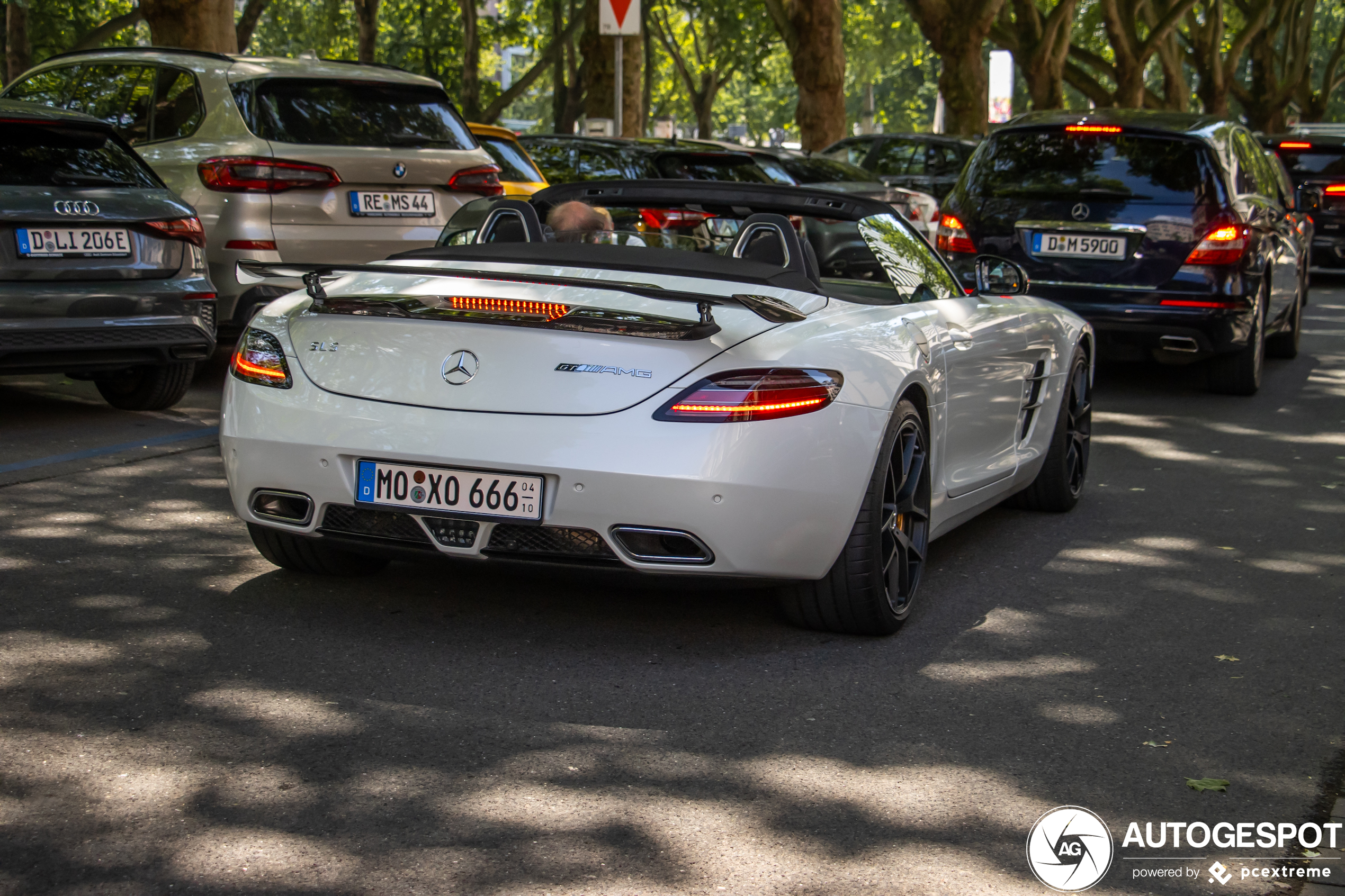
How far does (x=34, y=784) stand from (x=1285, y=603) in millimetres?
4008

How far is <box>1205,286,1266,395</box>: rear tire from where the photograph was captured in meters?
10.4

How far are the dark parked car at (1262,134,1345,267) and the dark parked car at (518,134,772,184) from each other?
844 centimetres

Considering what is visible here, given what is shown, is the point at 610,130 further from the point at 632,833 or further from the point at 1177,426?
the point at 632,833

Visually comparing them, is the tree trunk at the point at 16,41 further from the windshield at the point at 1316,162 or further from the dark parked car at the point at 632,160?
the windshield at the point at 1316,162

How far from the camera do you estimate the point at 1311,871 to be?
10.7 feet

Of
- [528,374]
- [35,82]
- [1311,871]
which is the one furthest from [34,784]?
[35,82]

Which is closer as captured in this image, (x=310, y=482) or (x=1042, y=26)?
(x=310, y=482)

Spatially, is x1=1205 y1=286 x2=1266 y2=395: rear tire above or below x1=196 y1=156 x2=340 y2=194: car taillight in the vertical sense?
below

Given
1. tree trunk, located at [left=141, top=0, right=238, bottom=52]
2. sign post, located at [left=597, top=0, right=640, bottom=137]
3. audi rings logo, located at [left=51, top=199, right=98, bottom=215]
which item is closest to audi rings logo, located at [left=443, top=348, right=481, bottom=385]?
audi rings logo, located at [left=51, top=199, right=98, bottom=215]

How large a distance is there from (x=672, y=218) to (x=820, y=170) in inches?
460

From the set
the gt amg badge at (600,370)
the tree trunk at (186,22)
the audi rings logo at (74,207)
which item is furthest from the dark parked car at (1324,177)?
the gt amg badge at (600,370)

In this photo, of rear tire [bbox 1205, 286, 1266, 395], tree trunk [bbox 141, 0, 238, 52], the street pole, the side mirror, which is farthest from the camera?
the street pole

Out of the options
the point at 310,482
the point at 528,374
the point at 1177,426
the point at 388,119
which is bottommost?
the point at 1177,426

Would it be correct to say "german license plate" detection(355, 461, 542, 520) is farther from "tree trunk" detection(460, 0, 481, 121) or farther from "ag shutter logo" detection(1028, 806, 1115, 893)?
"tree trunk" detection(460, 0, 481, 121)
